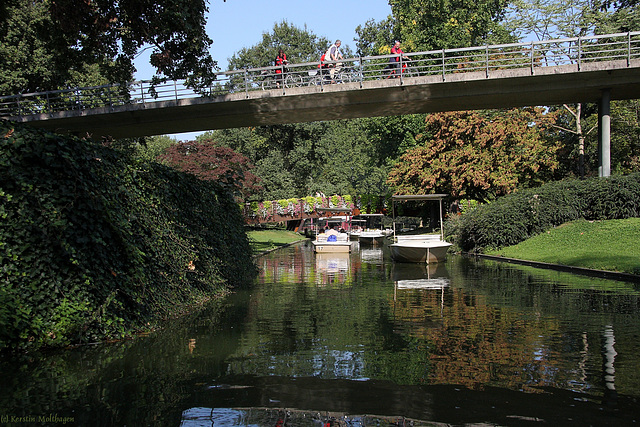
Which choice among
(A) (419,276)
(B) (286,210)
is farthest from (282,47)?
(A) (419,276)

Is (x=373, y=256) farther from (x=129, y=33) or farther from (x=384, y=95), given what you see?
(x=129, y=33)

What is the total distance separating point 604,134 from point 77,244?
98.5 feet

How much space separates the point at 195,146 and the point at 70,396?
4109 centimetres

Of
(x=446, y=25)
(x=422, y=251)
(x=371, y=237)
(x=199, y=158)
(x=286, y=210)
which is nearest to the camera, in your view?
(x=422, y=251)

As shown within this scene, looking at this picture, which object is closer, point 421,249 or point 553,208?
point 421,249

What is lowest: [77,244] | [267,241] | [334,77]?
[267,241]

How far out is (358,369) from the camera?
7.27 meters

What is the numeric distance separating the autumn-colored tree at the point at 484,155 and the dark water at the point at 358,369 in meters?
28.4

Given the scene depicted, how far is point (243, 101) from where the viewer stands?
29.1 m

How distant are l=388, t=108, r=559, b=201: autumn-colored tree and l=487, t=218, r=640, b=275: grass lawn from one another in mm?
12432

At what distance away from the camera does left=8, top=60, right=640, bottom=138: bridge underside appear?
2800 cm

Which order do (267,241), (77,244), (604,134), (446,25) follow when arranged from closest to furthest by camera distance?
(77,244)
(604,134)
(267,241)
(446,25)

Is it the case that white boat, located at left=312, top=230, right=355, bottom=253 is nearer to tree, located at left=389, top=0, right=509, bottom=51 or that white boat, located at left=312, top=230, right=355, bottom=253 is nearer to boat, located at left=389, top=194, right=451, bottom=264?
boat, located at left=389, top=194, right=451, bottom=264

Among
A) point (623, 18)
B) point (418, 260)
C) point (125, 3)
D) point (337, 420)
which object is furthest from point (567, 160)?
point (337, 420)
